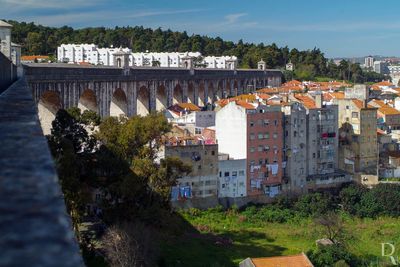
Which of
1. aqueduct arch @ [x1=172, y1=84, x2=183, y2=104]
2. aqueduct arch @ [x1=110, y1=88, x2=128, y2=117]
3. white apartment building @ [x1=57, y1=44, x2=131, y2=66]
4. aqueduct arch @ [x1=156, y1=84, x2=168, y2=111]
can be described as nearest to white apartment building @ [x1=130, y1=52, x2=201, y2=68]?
white apartment building @ [x1=57, y1=44, x2=131, y2=66]

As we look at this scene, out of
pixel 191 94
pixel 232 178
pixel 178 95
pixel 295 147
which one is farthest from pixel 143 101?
pixel 232 178

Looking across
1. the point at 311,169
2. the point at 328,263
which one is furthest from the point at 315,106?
the point at 328,263

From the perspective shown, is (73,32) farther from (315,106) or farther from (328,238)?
(328,238)

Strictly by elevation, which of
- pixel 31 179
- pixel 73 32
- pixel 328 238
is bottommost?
pixel 328 238

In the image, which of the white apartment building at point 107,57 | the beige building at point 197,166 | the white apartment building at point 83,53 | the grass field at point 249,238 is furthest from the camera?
the white apartment building at point 83,53

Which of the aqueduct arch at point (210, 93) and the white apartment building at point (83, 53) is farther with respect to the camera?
the white apartment building at point (83, 53)

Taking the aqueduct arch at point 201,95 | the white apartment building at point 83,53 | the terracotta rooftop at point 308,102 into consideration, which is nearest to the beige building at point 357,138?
the terracotta rooftop at point 308,102

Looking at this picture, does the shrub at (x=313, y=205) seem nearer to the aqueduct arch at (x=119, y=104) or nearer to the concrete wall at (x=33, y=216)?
the aqueduct arch at (x=119, y=104)
